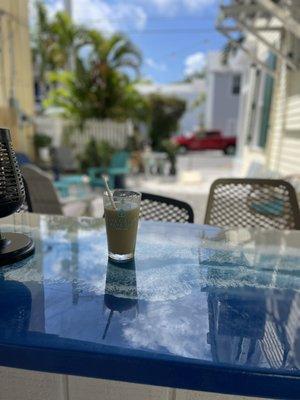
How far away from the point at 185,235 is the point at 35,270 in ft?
1.70

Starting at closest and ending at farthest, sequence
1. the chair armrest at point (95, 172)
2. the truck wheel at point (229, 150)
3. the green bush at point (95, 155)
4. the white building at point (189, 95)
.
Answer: the chair armrest at point (95, 172), the green bush at point (95, 155), the truck wheel at point (229, 150), the white building at point (189, 95)

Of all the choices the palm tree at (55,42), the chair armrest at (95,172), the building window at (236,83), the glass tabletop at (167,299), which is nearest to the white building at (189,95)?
the building window at (236,83)

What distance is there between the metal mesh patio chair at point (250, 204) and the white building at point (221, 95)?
64.2 ft

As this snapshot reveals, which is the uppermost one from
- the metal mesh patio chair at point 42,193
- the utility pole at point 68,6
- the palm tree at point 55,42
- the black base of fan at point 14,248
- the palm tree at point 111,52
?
the utility pole at point 68,6

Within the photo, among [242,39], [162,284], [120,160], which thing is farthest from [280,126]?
[162,284]

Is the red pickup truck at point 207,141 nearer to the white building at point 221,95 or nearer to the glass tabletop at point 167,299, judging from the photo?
the white building at point 221,95

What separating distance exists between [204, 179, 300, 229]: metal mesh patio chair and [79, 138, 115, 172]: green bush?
694 centimetres

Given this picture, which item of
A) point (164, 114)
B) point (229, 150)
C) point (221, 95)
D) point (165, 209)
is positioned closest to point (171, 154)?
point (165, 209)

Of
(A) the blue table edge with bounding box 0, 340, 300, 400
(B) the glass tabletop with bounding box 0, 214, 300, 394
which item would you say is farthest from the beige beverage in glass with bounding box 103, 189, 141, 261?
(A) the blue table edge with bounding box 0, 340, 300, 400

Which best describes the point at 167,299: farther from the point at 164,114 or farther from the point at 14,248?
the point at 164,114

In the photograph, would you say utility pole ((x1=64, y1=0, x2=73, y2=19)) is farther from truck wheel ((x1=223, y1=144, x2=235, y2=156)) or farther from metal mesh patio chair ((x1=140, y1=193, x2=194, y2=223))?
metal mesh patio chair ((x1=140, y1=193, x2=194, y2=223))

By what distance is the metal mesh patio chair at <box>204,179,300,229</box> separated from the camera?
1.72 meters

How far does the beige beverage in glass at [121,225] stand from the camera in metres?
0.90

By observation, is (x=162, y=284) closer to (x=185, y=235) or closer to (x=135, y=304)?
(x=135, y=304)
